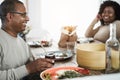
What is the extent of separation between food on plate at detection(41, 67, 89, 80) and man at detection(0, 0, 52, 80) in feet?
0.42

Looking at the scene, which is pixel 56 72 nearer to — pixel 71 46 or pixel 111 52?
pixel 111 52

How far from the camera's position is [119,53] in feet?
4.47

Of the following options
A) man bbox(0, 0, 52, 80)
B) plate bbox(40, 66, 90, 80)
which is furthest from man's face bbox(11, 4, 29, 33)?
plate bbox(40, 66, 90, 80)

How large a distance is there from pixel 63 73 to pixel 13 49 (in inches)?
18.2

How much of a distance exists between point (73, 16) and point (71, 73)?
3.21m

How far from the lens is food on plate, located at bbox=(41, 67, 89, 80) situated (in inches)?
51.9

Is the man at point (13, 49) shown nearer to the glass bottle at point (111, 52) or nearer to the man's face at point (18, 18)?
the man's face at point (18, 18)

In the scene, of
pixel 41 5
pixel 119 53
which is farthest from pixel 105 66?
pixel 41 5

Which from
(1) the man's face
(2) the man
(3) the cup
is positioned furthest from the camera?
(3) the cup

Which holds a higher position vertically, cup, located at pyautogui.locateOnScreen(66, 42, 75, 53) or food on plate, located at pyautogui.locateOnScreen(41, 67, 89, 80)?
cup, located at pyautogui.locateOnScreen(66, 42, 75, 53)

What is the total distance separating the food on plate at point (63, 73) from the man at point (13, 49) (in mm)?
127

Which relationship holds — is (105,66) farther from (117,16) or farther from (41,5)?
(41,5)

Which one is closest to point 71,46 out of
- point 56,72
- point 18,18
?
point 18,18

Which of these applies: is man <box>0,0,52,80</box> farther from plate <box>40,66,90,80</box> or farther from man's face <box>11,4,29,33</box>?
plate <box>40,66,90,80</box>
